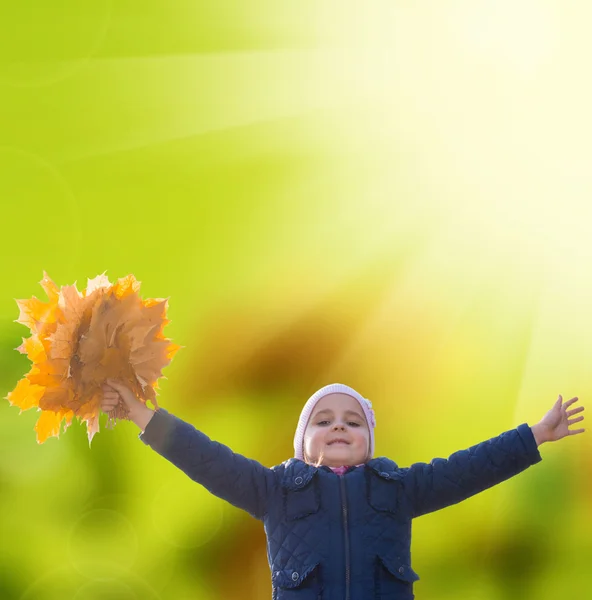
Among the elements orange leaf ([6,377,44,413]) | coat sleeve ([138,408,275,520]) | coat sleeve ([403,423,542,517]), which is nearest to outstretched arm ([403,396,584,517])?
coat sleeve ([403,423,542,517])

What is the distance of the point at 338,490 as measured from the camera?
7.68 feet

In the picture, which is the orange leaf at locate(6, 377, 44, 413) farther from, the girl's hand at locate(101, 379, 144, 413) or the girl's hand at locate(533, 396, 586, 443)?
the girl's hand at locate(533, 396, 586, 443)

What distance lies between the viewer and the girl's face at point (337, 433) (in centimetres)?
247

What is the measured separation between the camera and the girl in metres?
2.23

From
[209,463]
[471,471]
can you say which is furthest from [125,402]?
[471,471]

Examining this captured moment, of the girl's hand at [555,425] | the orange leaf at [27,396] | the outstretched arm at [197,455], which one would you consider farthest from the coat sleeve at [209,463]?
the girl's hand at [555,425]

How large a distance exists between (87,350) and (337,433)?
0.76 m

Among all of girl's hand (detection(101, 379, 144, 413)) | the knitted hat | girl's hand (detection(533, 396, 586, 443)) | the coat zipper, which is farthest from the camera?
the knitted hat

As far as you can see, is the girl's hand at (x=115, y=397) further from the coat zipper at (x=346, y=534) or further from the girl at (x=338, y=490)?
the coat zipper at (x=346, y=534)

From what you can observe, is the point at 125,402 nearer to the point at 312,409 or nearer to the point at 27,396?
the point at 27,396

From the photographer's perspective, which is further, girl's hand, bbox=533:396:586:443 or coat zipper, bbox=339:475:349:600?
girl's hand, bbox=533:396:586:443

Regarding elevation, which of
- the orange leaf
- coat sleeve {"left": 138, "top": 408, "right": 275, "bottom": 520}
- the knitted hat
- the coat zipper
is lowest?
the coat zipper

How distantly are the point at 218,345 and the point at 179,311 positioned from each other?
23cm

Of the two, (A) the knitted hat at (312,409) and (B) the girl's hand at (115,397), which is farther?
(A) the knitted hat at (312,409)
